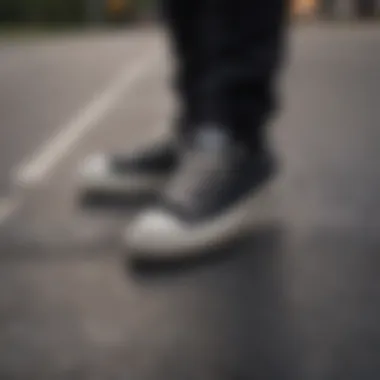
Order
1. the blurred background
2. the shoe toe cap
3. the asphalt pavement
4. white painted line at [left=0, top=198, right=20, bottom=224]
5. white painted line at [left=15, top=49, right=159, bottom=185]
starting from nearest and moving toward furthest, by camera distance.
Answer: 1. the asphalt pavement
2. the shoe toe cap
3. white painted line at [left=0, top=198, right=20, bottom=224]
4. white painted line at [left=15, top=49, right=159, bottom=185]
5. the blurred background

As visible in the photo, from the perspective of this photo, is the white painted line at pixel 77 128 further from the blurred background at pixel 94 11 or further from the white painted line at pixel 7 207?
the blurred background at pixel 94 11

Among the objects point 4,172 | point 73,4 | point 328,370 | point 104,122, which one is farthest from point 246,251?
point 73,4

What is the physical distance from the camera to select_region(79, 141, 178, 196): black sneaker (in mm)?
1026

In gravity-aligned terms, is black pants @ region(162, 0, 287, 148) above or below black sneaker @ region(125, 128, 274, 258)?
above

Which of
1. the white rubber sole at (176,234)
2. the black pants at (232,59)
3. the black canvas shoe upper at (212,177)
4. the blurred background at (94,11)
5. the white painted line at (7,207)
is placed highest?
the black pants at (232,59)

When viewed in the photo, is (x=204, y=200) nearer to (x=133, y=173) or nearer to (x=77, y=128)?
(x=133, y=173)

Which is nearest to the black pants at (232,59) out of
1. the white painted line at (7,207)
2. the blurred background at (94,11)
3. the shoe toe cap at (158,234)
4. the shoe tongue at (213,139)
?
the shoe tongue at (213,139)

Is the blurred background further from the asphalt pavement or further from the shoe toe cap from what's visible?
the shoe toe cap

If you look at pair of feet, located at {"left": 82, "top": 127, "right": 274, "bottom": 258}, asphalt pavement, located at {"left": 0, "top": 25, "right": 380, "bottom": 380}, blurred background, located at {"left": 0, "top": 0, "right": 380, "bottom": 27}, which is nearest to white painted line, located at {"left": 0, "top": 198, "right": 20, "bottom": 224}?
asphalt pavement, located at {"left": 0, "top": 25, "right": 380, "bottom": 380}

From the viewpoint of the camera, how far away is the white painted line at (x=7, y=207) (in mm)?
958

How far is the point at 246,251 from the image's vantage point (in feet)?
2.74

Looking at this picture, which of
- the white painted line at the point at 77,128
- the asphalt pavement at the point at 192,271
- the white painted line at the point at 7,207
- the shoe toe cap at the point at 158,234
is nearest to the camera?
the asphalt pavement at the point at 192,271

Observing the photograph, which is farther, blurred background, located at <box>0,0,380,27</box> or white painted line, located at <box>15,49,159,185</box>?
blurred background, located at <box>0,0,380,27</box>

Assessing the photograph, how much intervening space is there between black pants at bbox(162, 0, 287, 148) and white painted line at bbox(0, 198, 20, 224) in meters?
0.22
